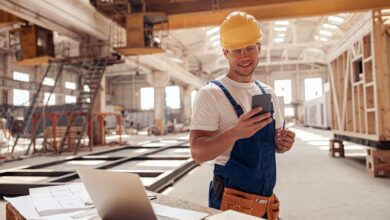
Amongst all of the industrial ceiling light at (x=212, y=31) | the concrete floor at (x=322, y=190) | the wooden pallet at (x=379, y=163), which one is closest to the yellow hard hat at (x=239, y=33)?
the concrete floor at (x=322, y=190)

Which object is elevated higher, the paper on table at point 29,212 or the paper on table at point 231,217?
the paper on table at point 231,217

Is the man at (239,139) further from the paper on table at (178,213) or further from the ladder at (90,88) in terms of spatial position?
the ladder at (90,88)

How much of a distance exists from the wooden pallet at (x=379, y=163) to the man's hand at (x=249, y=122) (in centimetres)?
557

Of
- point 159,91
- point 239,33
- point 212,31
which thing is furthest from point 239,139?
point 212,31

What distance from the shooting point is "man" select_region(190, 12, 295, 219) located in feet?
5.60

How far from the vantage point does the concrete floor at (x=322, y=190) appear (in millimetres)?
4008

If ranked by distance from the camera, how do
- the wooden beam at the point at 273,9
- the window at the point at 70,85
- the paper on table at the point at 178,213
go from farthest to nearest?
the window at the point at 70,85
the wooden beam at the point at 273,9
the paper on table at the point at 178,213

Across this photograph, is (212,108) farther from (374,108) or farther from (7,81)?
(7,81)

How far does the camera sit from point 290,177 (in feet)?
20.3

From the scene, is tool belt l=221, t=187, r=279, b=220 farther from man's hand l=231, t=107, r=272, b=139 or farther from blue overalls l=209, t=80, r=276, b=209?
man's hand l=231, t=107, r=272, b=139

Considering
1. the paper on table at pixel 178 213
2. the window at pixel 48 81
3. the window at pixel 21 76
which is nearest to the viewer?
the paper on table at pixel 178 213

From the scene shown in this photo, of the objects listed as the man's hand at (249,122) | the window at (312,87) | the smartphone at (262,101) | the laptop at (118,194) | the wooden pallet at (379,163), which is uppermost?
the window at (312,87)

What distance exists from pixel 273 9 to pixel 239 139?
9204 mm

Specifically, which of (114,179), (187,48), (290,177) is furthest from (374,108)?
(187,48)
